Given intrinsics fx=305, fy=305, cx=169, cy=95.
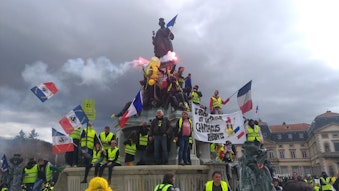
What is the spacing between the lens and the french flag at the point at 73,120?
10.8m

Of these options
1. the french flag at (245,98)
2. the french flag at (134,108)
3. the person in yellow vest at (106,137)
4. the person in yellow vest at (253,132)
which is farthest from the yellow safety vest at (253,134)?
the person in yellow vest at (106,137)

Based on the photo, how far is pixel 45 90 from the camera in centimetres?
1234

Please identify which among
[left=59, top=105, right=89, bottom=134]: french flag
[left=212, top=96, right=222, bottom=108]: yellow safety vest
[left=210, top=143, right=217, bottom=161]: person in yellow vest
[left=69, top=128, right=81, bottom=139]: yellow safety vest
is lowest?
[left=210, top=143, right=217, bottom=161]: person in yellow vest

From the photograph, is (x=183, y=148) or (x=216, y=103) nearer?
(x=183, y=148)

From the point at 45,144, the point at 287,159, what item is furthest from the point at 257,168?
the point at 287,159

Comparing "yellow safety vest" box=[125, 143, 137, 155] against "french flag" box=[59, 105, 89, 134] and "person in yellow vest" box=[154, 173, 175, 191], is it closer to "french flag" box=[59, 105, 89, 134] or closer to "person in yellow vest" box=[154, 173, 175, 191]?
"french flag" box=[59, 105, 89, 134]

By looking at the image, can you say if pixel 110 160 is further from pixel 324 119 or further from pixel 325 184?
pixel 324 119

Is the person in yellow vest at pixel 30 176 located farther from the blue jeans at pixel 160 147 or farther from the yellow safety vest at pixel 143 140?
the blue jeans at pixel 160 147

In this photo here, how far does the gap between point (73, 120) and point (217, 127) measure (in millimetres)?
5183

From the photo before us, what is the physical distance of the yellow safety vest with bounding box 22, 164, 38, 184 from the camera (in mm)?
10859

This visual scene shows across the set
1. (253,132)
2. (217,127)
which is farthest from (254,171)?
(253,132)

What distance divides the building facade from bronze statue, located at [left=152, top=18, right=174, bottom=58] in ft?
228

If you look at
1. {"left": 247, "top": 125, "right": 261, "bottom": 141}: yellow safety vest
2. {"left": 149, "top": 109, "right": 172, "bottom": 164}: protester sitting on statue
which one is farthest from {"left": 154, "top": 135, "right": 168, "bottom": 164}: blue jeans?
{"left": 247, "top": 125, "right": 261, "bottom": 141}: yellow safety vest

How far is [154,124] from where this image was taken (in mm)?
10281
